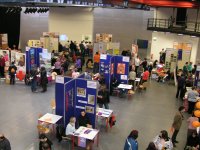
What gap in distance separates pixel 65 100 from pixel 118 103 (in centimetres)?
411

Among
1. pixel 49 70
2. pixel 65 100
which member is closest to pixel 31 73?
pixel 49 70

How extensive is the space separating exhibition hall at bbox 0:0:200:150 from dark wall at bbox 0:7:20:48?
0.29 feet

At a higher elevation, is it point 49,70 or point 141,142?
point 49,70

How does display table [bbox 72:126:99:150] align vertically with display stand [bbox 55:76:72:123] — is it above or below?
below

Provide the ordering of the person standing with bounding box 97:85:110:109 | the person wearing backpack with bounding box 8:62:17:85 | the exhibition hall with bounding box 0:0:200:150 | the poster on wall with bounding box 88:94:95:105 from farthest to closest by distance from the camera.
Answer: the person wearing backpack with bounding box 8:62:17:85 < the person standing with bounding box 97:85:110:109 < the poster on wall with bounding box 88:94:95:105 < the exhibition hall with bounding box 0:0:200:150

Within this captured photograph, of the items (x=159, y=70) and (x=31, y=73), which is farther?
(x=159, y=70)

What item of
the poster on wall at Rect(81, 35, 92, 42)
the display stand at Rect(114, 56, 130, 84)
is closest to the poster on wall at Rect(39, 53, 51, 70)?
the display stand at Rect(114, 56, 130, 84)

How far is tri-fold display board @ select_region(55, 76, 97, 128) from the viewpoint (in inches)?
356

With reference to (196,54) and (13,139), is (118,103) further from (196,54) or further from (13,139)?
(196,54)

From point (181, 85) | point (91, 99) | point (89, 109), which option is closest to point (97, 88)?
point (91, 99)

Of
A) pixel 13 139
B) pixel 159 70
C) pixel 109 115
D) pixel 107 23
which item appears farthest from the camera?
pixel 107 23

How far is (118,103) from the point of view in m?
12.6

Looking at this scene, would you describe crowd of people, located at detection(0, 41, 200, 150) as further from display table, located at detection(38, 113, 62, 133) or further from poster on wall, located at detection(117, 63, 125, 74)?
poster on wall, located at detection(117, 63, 125, 74)

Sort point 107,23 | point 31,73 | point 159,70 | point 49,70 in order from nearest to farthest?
point 31,73
point 49,70
point 159,70
point 107,23
